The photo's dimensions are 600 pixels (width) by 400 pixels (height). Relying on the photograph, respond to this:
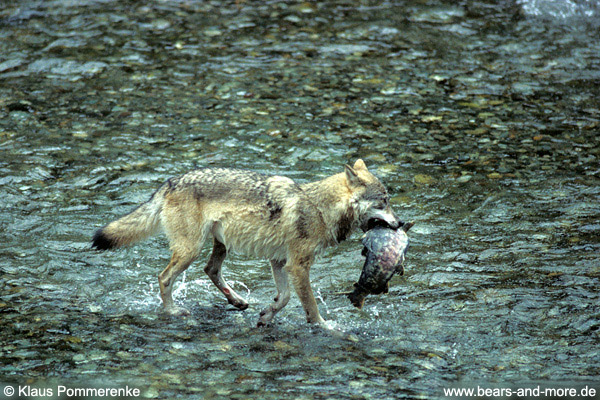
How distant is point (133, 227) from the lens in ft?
23.1

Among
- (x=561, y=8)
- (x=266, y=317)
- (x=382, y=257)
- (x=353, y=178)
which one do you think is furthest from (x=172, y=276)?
(x=561, y=8)

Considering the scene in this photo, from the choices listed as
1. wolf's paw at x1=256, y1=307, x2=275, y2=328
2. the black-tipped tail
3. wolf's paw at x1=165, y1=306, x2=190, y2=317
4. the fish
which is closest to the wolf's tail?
the black-tipped tail

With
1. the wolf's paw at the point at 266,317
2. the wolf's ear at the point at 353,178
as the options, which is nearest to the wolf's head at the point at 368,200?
the wolf's ear at the point at 353,178

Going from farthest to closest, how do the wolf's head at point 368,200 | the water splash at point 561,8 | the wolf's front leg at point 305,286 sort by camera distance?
1. the water splash at point 561,8
2. the wolf's front leg at point 305,286
3. the wolf's head at point 368,200

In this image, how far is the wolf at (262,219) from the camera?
6746 millimetres

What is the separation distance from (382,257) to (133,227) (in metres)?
2.58

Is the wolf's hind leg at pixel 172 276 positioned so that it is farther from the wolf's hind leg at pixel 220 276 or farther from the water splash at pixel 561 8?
the water splash at pixel 561 8

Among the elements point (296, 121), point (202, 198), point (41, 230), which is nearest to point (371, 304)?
point (202, 198)

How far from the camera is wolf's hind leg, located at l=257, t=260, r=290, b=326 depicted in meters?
6.87

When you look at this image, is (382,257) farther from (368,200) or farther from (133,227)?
(133,227)

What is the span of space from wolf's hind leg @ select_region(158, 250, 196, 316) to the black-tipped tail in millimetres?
591

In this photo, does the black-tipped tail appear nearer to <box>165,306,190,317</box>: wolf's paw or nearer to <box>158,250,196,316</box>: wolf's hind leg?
<box>158,250,196,316</box>: wolf's hind leg

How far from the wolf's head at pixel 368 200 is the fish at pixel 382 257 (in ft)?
0.64

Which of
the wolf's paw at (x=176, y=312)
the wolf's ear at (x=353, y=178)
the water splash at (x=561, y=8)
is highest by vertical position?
the water splash at (x=561, y=8)
